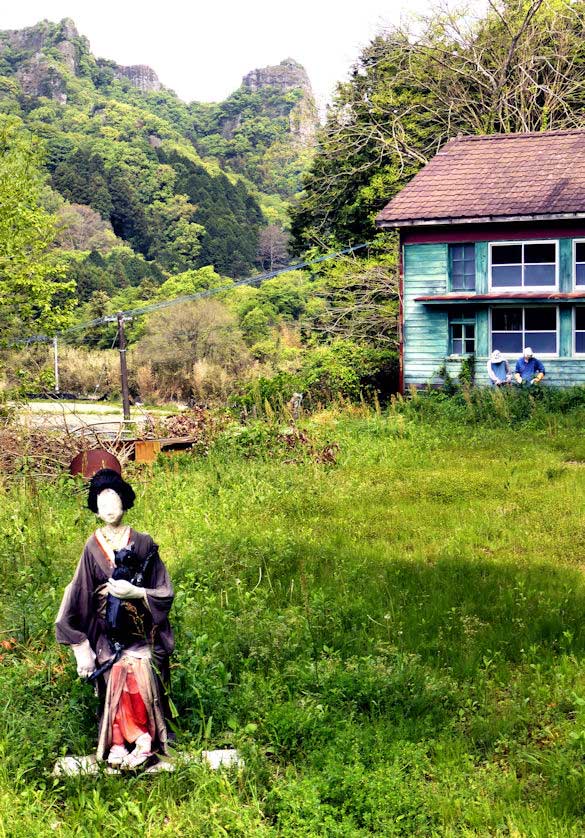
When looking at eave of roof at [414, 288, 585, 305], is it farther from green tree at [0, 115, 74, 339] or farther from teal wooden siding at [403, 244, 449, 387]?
green tree at [0, 115, 74, 339]

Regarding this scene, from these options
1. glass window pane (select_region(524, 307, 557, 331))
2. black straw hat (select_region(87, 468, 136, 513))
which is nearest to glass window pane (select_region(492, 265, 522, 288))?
glass window pane (select_region(524, 307, 557, 331))

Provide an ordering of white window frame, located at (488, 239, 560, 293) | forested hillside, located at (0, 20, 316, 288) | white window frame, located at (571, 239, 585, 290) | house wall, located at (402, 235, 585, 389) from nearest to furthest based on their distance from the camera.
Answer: white window frame, located at (571, 239, 585, 290) < white window frame, located at (488, 239, 560, 293) < house wall, located at (402, 235, 585, 389) < forested hillside, located at (0, 20, 316, 288)

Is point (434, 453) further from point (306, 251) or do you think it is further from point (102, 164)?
point (102, 164)

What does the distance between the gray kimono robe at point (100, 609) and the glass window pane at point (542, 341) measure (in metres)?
18.5

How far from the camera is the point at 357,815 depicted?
5.52m

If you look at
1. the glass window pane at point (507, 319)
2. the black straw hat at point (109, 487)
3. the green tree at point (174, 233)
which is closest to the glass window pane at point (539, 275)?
the glass window pane at point (507, 319)

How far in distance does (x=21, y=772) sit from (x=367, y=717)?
6.56 ft

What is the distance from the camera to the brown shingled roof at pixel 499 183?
23.1 m

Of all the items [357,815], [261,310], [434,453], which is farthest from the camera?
[261,310]

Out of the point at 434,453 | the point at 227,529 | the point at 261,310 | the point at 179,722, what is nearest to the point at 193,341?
the point at 261,310

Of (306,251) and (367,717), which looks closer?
(367,717)

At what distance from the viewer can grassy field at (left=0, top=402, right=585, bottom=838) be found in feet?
18.2

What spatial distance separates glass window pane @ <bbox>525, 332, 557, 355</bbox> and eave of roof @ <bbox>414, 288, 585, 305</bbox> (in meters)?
0.80

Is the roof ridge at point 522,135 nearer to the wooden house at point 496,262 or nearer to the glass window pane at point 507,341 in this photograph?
the wooden house at point 496,262
